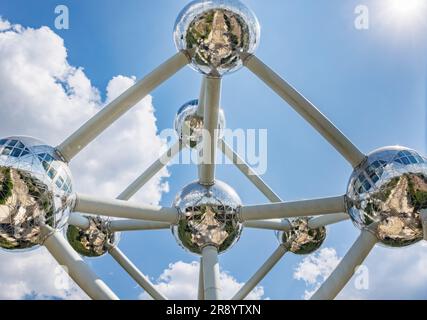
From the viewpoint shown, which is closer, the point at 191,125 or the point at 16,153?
the point at 16,153

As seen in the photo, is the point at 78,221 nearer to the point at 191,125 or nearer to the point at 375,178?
the point at 191,125

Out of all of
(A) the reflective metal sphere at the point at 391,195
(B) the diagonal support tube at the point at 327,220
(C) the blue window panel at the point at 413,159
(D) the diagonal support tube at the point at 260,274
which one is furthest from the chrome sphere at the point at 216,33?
(D) the diagonal support tube at the point at 260,274

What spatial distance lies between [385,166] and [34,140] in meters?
4.09

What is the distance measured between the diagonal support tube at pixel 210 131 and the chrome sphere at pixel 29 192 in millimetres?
2092

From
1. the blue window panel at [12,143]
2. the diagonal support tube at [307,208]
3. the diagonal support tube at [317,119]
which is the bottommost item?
the diagonal support tube at [307,208]

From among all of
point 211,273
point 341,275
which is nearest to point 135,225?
point 211,273

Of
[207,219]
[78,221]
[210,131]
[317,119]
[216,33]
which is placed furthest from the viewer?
[78,221]

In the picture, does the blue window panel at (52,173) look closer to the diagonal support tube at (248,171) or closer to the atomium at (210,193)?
the atomium at (210,193)

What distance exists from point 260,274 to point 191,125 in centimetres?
322

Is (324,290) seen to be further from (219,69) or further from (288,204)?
(219,69)

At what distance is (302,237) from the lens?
905 centimetres

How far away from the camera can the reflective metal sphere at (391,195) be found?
17.3 ft

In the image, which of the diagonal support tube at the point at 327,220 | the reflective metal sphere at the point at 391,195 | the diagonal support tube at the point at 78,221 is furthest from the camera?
the diagonal support tube at the point at 327,220

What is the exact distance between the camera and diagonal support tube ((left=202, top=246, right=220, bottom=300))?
5.66m
